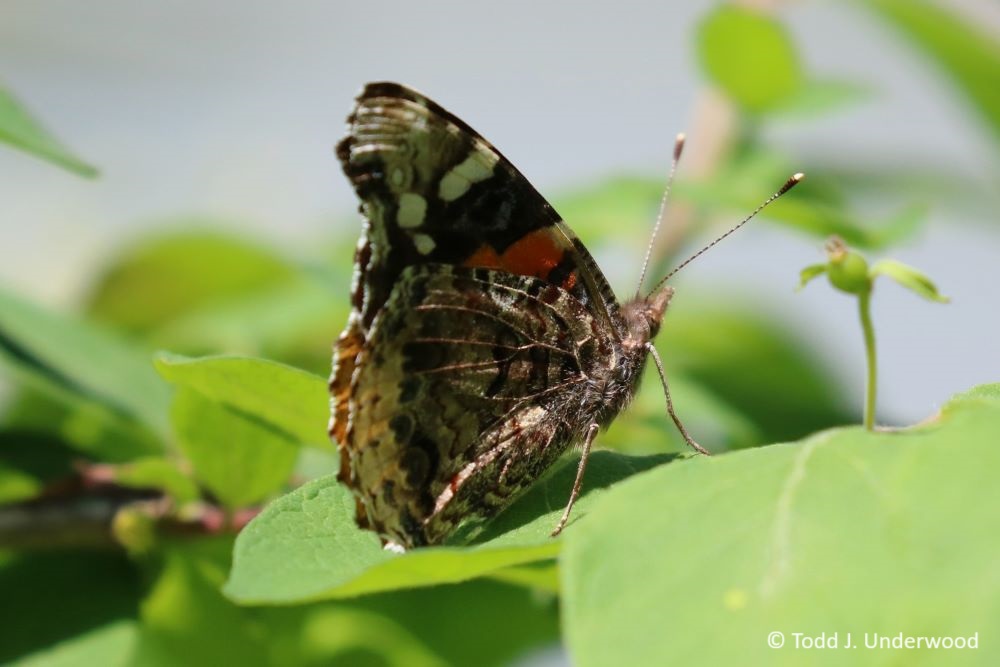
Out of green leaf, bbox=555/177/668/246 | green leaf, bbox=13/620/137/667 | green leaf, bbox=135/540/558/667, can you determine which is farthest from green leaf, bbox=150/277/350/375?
green leaf, bbox=13/620/137/667

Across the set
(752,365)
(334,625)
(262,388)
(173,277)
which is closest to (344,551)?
(262,388)

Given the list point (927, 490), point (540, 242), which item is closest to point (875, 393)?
point (927, 490)

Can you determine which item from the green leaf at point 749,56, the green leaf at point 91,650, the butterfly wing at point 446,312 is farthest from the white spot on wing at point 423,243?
the green leaf at point 749,56

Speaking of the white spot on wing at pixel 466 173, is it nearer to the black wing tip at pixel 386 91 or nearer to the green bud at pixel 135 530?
the black wing tip at pixel 386 91

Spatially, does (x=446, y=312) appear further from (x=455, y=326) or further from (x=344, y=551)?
(x=344, y=551)

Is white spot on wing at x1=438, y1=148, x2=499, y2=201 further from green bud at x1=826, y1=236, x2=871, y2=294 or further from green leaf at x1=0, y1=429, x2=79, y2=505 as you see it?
green leaf at x1=0, y1=429, x2=79, y2=505
